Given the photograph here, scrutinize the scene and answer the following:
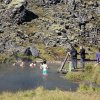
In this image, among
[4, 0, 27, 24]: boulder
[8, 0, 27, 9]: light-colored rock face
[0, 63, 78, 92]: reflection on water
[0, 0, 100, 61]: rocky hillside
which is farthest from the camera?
[8, 0, 27, 9]: light-colored rock face

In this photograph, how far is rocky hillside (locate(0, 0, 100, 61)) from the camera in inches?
3098

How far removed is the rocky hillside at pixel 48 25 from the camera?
258ft

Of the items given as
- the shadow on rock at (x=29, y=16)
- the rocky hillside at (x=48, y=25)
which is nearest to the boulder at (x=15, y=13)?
the rocky hillside at (x=48, y=25)

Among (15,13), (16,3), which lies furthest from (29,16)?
(15,13)

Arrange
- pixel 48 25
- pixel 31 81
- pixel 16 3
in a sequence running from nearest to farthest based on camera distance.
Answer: pixel 31 81 → pixel 48 25 → pixel 16 3

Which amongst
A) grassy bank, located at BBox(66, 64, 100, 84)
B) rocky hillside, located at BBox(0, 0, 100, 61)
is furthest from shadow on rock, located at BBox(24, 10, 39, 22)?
grassy bank, located at BBox(66, 64, 100, 84)

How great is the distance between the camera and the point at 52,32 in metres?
85.2

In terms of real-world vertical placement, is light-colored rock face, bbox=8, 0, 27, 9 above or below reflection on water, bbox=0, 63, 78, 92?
above

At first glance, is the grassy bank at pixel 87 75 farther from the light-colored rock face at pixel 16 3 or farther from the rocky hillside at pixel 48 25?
the light-colored rock face at pixel 16 3

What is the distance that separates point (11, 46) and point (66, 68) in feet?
105

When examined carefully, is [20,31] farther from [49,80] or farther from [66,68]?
[49,80]

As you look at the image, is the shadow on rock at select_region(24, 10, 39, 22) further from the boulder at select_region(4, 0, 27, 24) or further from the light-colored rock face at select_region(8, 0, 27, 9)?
the light-colored rock face at select_region(8, 0, 27, 9)

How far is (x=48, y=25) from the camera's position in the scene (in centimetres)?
8925

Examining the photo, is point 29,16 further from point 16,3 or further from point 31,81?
point 31,81
